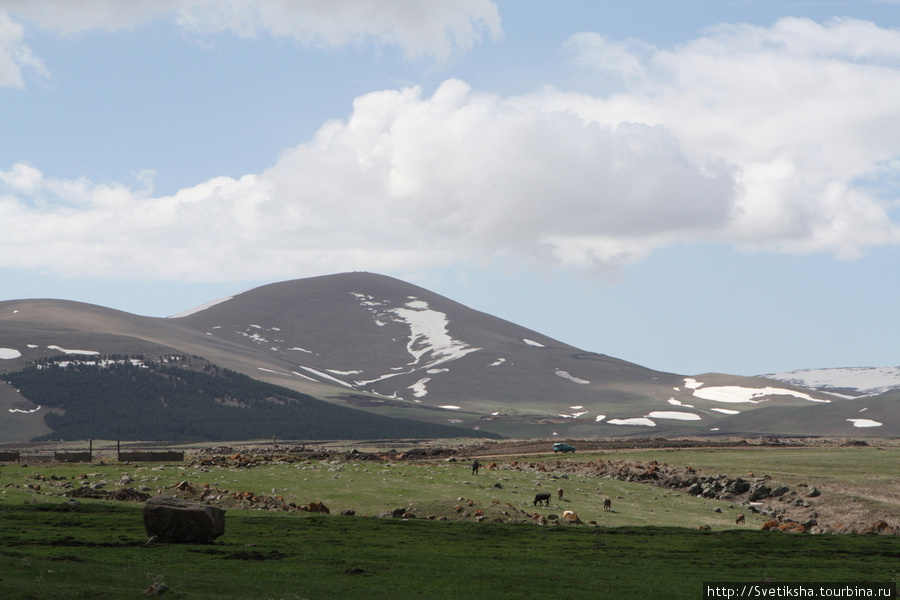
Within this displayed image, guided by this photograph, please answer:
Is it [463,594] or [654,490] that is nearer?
[463,594]

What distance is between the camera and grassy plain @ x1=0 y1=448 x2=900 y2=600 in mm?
25953

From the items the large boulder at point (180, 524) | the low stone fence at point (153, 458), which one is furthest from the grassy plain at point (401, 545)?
the low stone fence at point (153, 458)

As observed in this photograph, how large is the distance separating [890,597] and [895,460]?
6696 centimetres

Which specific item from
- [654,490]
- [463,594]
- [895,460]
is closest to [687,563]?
[463,594]

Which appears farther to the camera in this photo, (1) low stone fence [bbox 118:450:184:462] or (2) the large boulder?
(1) low stone fence [bbox 118:450:184:462]

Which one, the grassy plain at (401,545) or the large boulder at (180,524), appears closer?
the grassy plain at (401,545)

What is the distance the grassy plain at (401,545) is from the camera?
85.1 feet

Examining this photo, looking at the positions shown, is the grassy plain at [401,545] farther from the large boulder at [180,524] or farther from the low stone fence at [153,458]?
the low stone fence at [153,458]

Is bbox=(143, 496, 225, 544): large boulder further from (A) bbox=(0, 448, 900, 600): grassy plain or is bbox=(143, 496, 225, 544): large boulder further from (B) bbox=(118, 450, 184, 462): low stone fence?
(B) bbox=(118, 450, 184, 462): low stone fence

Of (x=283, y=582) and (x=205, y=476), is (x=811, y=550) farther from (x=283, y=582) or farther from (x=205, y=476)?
(x=205, y=476)

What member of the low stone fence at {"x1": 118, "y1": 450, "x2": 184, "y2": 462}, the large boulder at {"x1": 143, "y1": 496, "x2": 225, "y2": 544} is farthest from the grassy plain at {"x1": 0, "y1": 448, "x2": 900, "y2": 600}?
the low stone fence at {"x1": 118, "y1": 450, "x2": 184, "y2": 462}

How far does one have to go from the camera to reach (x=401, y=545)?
3584 centimetres

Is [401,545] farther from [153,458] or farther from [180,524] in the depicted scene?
[153,458]

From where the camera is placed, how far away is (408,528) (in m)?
41.4
